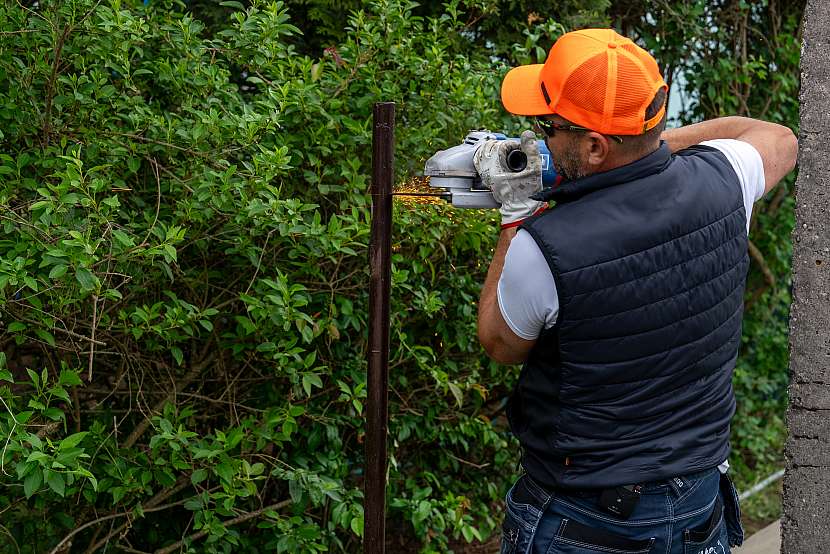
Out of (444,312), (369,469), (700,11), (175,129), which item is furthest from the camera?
(700,11)

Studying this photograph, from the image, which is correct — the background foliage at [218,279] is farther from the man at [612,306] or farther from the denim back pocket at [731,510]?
the denim back pocket at [731,510]

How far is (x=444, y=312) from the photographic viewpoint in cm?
385

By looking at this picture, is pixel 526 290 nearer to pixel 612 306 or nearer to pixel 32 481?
pixel 612 306

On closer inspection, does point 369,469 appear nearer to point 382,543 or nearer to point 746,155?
point 382,543

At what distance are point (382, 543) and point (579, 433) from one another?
0.78m

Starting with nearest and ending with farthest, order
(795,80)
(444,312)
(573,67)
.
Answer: (573,67)
(444,312)
(795,80)

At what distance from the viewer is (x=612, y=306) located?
2.21m

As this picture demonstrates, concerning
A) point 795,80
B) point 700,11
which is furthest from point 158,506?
point 795,80

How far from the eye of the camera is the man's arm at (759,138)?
2670 millimetres

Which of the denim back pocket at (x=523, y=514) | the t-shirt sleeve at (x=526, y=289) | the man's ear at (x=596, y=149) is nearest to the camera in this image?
the t-shirt sleeve at (x=526, y=289)

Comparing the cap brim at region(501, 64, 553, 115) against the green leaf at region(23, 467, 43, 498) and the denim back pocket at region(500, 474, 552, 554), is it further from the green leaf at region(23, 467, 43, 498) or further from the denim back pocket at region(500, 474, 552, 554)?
the green leaf at region(23, 467, 43, 498)

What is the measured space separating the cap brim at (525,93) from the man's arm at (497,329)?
0.30 m

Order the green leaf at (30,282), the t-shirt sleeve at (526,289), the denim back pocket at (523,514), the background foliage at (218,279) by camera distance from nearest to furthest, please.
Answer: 1. the t-shirt sleeve at (526,289)
2. the denim back pocket at (523,514)
3. the green leaf at (30,282)
4. the background foliage at (218,279)

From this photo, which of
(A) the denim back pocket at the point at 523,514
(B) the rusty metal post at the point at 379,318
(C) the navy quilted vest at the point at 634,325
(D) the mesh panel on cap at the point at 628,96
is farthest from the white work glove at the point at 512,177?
(A) the denim back pocket at the point at 523,514
